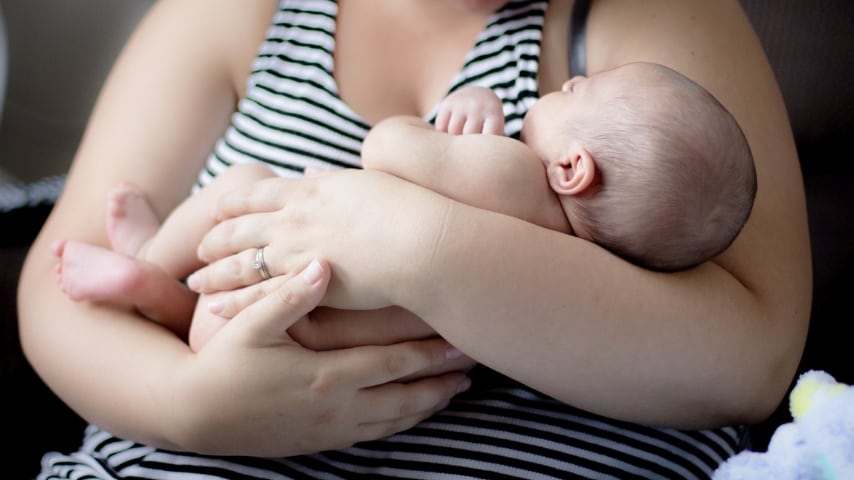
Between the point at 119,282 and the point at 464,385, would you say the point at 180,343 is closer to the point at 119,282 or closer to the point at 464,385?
the point at 119,282

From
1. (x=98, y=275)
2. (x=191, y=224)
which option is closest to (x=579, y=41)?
(x=191, y=224)

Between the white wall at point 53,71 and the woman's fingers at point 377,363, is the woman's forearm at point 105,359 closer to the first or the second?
the woman's fingers at point 377,363

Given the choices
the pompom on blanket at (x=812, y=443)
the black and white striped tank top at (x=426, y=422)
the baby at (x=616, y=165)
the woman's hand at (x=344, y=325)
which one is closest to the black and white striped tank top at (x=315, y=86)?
the black and white striped tank top at (x=426, y=422)

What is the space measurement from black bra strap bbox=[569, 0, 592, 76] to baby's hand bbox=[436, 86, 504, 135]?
13 centimetres

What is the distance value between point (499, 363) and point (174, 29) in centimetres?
66

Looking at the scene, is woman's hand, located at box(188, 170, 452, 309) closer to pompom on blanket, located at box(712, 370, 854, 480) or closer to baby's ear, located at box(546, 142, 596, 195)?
baby's ear, located at box(546, 142, 596, 195)

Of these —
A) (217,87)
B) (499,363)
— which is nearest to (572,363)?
(499,363)

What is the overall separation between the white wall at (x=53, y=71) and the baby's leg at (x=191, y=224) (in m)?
0.58

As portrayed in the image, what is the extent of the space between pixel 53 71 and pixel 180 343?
2.48 feet

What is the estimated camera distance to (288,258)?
36.2 inches

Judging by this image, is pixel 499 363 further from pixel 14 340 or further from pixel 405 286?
pixel 14 340

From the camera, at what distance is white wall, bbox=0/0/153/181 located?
1.48 m

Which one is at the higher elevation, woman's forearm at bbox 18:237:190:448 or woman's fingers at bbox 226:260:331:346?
woman's fingers at bbox 226:260:331:346

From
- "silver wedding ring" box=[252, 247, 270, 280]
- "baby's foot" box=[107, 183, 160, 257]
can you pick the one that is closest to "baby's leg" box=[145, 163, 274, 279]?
"baby's foot" box=[107, 183, 160, 257]
